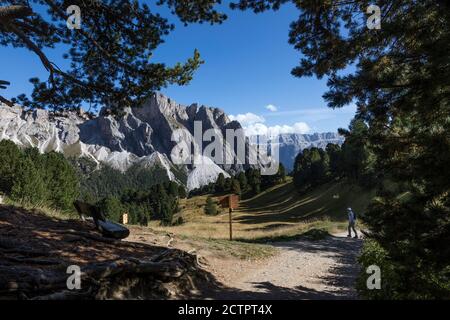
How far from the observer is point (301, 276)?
9.77 meters

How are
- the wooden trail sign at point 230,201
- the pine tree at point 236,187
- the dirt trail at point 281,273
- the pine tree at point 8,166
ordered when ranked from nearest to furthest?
the dirt trail at point 281,273 → the wooden trail sign at point 230,201 → the pine tree at point 8,166 → the pine tree at point 236,187

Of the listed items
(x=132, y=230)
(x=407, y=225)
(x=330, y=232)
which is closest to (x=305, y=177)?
(x=330, y=232)

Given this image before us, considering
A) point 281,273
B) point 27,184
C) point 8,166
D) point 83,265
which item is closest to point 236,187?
point 8,166

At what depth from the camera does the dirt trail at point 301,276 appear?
25.3 feet

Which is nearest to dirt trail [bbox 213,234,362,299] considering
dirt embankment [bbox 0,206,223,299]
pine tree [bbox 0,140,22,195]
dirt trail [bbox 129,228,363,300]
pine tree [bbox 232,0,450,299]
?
dirt trail [bbox 129,228,363,300]

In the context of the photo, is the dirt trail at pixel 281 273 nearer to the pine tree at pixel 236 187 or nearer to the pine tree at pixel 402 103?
the pine tree at pixel 402 103

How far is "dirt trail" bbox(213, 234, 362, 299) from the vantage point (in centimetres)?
772

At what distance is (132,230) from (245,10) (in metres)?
9.25

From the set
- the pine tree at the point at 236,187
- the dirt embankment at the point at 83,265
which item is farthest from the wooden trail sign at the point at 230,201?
the pine tree at the point at 236,187

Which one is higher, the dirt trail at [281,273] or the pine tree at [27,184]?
the pine tree at [27,184]

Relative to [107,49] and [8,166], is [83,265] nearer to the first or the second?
[107,49]

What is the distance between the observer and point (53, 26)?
342 inches

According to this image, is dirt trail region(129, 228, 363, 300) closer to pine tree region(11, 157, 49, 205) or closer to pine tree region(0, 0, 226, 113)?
pine tree region(0, 0, 226, 113)

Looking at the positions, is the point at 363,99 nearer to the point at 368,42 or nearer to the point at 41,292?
the point at 368,42
